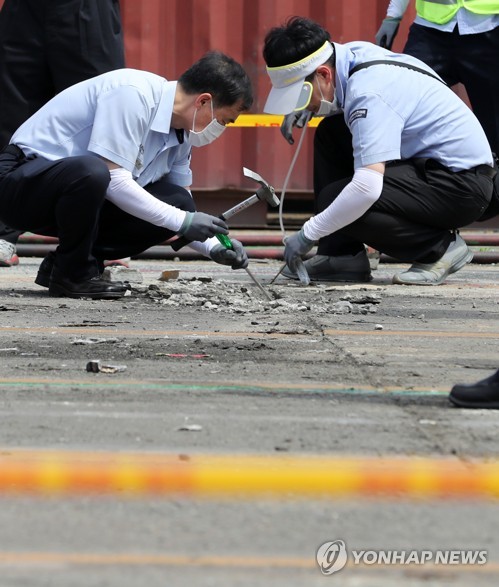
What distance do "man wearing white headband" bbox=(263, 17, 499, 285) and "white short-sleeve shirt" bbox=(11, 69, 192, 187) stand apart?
1.81 ft

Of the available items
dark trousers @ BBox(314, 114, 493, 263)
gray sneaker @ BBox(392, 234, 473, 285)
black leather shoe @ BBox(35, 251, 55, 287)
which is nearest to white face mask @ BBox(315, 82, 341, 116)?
dark trousers @ BBox(314, 114, 493, 263)

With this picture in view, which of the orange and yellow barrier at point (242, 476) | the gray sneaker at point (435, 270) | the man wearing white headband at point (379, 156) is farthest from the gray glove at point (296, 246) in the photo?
the orange and yellow barrier at point (242, 476)

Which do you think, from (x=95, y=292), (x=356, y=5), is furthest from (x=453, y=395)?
(x=356, y=5)

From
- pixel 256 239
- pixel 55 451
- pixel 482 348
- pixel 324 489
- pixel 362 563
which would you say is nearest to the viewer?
pixel 362 563

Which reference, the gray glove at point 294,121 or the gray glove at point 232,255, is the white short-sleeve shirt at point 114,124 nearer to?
the gray glove at point 232,255

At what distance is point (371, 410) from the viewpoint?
2.52 m

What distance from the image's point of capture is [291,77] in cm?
451

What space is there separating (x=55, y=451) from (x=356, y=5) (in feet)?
18.0

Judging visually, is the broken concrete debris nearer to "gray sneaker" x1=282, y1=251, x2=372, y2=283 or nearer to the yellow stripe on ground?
"gray sneaker" x1=282, y1=251, x2=372, y2=283

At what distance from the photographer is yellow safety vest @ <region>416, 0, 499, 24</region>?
17.0 ft

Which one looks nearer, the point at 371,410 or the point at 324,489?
the point at 324,489

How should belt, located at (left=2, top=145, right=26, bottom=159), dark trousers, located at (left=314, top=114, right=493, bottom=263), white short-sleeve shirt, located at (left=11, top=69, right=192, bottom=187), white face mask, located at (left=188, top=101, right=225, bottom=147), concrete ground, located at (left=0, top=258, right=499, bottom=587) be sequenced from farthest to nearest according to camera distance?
dark trousers, located at (left=314, top=114, right=493, bottom=263)
belt, located at (left=2, top=145, right=26, bottom=159)
white face mask, located at (left=188, top=101, right=225, bottom=147)
white short-sleeve shirt, located at (left=11, top=69, right=192, bottom=187)
concrete ground, located at (left=0, top=258, right=499, bottom=587)

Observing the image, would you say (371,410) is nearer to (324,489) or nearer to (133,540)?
(324,489)

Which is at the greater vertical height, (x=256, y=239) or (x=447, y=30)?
(x=447, y=30)
